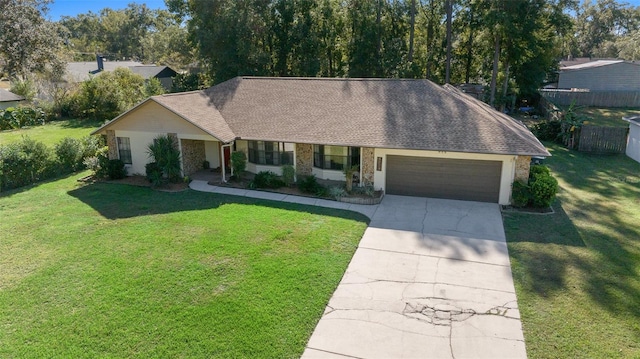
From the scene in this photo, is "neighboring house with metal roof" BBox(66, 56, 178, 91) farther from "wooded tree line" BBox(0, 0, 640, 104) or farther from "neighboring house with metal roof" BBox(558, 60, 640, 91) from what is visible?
"neighboring house with metal roof" BBox(558, 60, 640, 91)

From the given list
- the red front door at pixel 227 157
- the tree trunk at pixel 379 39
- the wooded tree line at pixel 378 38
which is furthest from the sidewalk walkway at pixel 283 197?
the tree trunk at pixel 379 39

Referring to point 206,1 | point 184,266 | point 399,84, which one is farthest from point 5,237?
point 206,1

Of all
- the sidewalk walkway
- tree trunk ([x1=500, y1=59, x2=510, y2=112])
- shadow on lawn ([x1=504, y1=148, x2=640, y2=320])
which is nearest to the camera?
shadow on lawn ([x1=504, y1=148, x2=640, y2=320])

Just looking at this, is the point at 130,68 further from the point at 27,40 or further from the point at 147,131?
the point at 147,131

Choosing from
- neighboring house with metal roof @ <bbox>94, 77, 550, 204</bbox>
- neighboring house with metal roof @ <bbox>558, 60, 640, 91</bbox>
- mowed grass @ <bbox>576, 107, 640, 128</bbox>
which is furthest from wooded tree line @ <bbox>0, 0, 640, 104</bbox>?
neighboring house with metal roof @ <bbox>94, 77, 550, 204</bbox>

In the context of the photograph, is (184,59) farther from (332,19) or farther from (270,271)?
(270,271)

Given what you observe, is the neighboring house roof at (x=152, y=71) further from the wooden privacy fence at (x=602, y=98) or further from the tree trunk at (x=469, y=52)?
the wooden privacy fence at (x=602, y=98)
